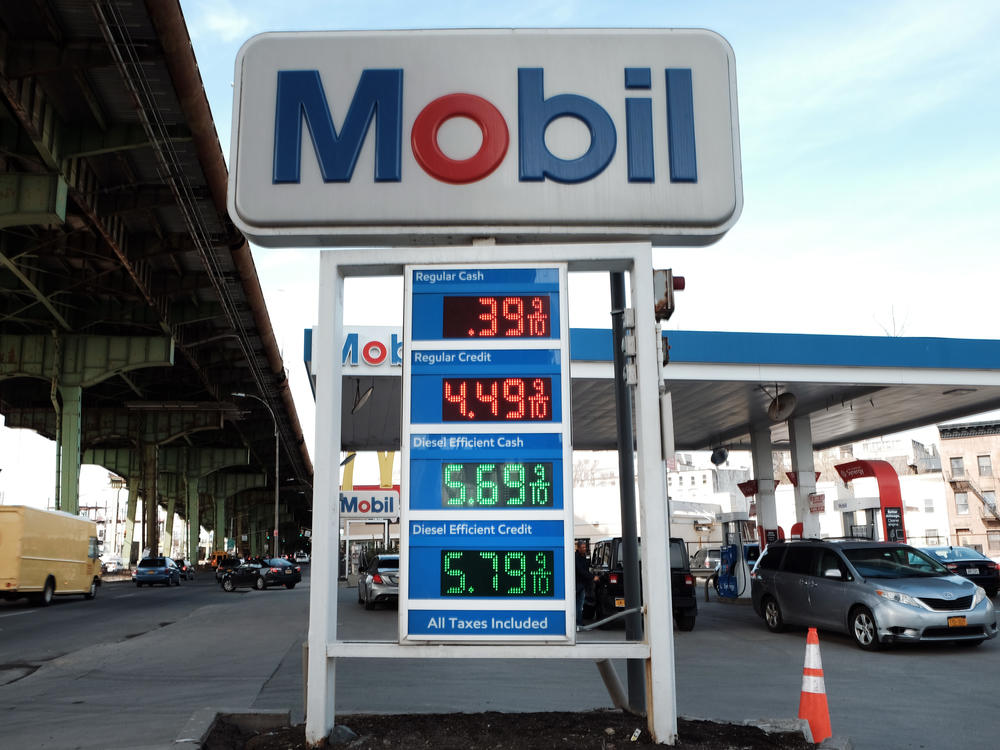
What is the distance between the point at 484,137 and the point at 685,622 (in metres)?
12.3

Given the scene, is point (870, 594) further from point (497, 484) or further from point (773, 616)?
point (497, 484)

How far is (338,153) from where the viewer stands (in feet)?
23.2

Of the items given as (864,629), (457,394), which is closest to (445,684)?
(457,394)

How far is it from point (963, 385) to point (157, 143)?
20.6m

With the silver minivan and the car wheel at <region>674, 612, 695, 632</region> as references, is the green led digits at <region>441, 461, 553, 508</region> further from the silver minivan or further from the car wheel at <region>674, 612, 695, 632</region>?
the car wheel at <region>674, 612, 695, 632</region>

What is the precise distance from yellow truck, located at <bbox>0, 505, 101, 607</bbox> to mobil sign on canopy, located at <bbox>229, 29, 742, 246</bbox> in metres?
23.1

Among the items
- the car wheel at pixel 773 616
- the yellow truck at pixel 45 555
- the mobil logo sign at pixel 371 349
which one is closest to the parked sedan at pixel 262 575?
the yellow truck at pixel 45 555

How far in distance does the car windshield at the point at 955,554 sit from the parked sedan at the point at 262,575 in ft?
93.8

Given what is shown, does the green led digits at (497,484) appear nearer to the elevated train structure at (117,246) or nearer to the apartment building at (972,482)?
the elevated train structure at (117,246)

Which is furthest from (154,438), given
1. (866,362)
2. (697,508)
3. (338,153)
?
(697,508)

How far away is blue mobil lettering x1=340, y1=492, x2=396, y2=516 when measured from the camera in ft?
109

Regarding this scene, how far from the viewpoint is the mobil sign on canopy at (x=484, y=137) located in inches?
277

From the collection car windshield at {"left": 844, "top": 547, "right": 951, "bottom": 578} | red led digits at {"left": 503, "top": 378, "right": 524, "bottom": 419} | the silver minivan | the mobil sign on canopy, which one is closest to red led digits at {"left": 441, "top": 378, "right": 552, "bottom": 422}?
red led digits at {"left": 503, "top": 378, "right": 524, "bottom": 419}

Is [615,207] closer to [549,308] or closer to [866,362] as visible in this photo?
[549,308]
